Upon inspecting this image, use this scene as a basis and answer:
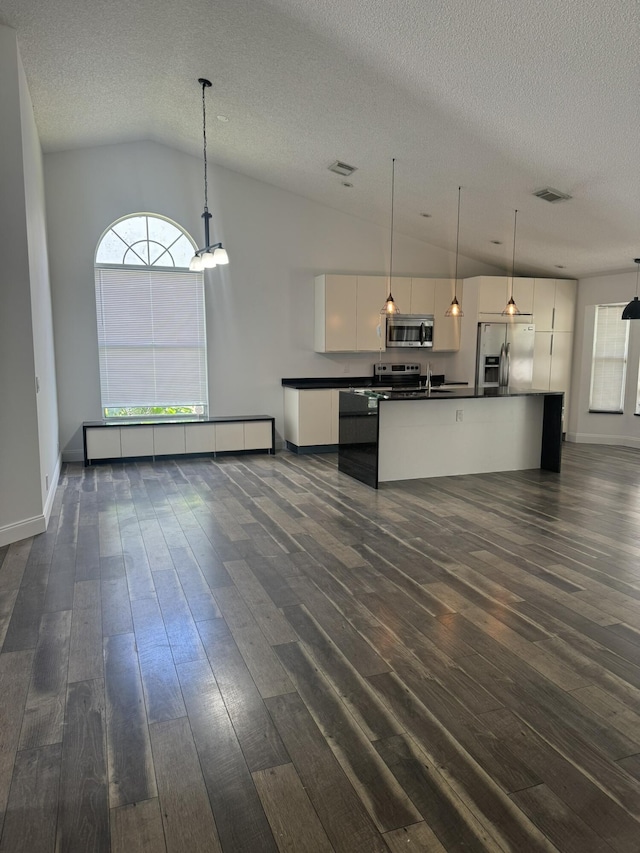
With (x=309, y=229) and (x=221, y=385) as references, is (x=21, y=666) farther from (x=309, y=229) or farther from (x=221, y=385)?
(x=309, y=229)

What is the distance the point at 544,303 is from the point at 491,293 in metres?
0.93

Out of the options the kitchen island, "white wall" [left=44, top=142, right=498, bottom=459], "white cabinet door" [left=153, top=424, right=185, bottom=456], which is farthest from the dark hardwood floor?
"white wall" [left=44, top=142, right=498, bottom=459]

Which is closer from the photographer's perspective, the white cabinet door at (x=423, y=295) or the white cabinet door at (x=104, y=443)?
the white cabinet door at (x=104, y=443)

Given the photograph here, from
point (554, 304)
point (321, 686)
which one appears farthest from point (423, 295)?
point (321, 686)

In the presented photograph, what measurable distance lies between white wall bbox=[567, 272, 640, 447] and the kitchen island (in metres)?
2.48

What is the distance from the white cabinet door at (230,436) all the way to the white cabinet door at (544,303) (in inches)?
184

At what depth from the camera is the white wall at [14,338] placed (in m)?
4.11

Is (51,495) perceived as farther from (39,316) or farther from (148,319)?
(148,319)

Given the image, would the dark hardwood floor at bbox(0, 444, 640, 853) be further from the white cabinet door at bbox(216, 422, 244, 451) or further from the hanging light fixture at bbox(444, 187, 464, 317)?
the white cabinet door at bbox(216, 422, 244, 451)

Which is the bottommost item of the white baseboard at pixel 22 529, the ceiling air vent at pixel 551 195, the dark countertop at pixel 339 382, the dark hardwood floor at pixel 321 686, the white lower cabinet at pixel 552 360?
the dark hardwood floor at pixel 321 686

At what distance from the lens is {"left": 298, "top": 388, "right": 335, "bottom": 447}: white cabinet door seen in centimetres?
771

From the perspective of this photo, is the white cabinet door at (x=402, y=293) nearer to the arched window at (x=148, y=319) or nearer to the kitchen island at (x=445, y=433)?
the kitchen island at (x=445, y=433)

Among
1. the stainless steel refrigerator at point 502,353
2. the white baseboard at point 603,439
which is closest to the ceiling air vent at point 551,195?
the stainless steel refrigerator at point 502,353

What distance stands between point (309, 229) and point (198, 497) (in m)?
4.41
